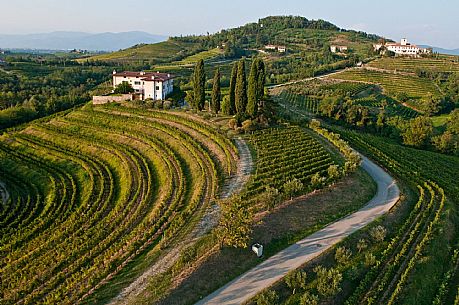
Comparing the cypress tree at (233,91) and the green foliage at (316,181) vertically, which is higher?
the cypress tree at (233,91)

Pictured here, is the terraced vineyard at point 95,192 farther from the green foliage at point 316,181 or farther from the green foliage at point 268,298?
the green foliage at point 316,181

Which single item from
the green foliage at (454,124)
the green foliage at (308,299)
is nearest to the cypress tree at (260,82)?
the green foliage at (308,299)

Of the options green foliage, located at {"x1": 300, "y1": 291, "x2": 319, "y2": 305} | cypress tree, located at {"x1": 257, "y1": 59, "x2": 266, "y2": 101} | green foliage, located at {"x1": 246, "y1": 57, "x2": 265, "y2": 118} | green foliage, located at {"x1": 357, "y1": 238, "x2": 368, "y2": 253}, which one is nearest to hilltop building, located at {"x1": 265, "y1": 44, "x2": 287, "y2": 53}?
cypress tree, located at {"x1": 257, "y1": 59, "x2": 266, "y2": 101}

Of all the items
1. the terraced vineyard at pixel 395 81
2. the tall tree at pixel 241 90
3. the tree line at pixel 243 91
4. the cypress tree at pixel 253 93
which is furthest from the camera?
the terraced vineyard at pixel 395 81

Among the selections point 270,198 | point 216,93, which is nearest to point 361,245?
point 270,198

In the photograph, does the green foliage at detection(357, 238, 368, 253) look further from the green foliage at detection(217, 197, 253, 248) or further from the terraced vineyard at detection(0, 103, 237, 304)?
the terraced vineyard at detection(0, 103, 237, 304)

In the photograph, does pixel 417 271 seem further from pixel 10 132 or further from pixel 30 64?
pixel 30 64
